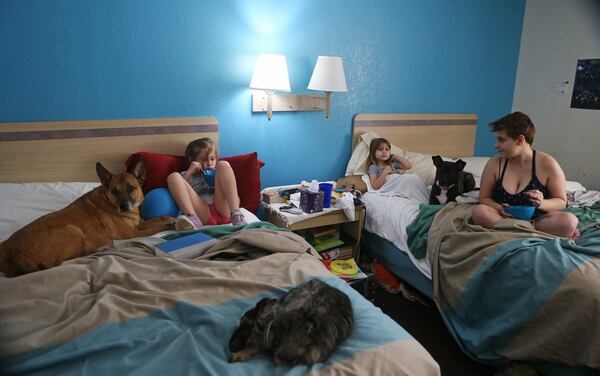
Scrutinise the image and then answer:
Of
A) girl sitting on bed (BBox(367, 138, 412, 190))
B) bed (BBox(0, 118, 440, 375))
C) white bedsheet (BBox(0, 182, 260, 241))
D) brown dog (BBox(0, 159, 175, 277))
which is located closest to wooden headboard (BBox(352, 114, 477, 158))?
girl sitting on bed (BBox(367, 138, 412, 190))

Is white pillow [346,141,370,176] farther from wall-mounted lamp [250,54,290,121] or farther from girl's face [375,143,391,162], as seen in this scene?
wall-mounted lamp [250,54,290,121]

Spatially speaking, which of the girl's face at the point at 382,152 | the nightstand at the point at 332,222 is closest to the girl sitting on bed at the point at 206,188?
the nightstand at the point at 332,222

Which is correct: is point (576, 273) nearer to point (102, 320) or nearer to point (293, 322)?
point (293, 322)

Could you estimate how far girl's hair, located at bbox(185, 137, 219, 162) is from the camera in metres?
2.41

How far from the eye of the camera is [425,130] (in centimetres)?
347

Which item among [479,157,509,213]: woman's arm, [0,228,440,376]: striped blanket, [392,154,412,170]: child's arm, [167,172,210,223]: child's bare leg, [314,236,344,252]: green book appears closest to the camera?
[0,228,440,376]: striped blanket

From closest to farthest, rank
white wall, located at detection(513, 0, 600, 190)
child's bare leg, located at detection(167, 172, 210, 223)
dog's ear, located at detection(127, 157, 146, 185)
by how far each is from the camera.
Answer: dog's ear, located at detection(127, 157, 146, 185) → child's bare leg, located at detection(167, 172, 210, 223) → white wall, located at detection(513, 0, 600, 190)

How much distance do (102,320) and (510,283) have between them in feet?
5.28

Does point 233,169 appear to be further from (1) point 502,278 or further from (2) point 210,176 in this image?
(1) point 502,278

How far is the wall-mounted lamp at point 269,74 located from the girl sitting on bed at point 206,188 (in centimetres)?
49

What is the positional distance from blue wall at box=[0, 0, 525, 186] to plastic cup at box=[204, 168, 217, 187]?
13.6 inches

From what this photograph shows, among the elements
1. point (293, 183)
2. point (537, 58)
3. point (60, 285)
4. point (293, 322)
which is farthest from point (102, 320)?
point (537, 58)

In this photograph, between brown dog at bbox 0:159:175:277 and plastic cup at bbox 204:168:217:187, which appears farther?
plastic cup at bbox 204:168:217:187

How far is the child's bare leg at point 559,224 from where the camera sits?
1.87 meters
